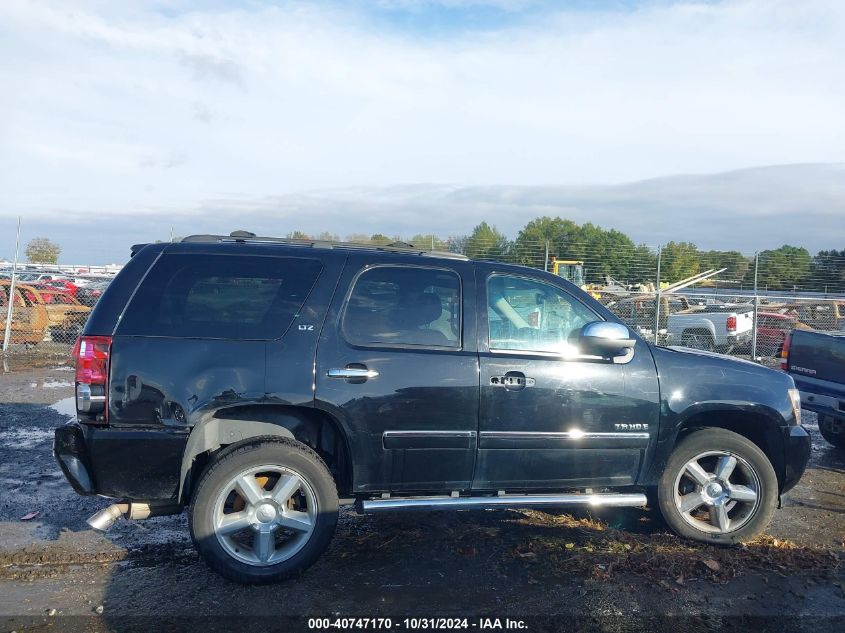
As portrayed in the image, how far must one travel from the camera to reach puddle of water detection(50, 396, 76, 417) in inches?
352

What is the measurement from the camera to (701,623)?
151 inches

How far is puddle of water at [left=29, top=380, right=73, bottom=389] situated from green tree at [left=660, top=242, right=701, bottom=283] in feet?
40.0

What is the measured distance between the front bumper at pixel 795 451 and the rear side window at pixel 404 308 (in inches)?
96.9

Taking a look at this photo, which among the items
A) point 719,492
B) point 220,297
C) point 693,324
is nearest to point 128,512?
point 220,297

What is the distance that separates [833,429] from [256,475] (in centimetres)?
606

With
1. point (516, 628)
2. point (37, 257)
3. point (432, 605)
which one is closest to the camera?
point (516, 628)

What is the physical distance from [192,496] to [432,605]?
1507 mm

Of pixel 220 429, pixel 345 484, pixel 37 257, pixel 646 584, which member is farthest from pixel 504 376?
pixel 37 257

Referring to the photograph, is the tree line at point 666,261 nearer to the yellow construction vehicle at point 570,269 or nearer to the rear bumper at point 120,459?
the yellow construction vehicle at point 570,269

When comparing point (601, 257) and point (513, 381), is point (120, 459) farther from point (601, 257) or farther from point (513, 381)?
point (601, 257)

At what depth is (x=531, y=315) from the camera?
15.7 feet

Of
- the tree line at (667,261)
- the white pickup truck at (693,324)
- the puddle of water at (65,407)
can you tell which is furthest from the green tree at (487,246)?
the puddle of water at (65,407)

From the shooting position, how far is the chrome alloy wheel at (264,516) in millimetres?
4176

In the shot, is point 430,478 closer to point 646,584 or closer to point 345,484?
point 345,484
